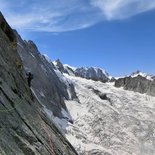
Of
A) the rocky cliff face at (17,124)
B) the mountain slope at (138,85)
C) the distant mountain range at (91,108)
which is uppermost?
the mountain slope at (138,85)

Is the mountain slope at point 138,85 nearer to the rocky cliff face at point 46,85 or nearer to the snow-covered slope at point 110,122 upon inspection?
the snow-covered slope at point 110,122

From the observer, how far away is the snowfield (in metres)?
60.3

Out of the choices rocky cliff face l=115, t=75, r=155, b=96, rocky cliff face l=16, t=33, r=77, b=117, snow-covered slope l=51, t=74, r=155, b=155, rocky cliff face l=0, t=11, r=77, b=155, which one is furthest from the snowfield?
rocky cliff face l=0, t=11, r=77, b=155

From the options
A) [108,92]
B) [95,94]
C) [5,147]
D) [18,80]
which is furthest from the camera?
[108,92]

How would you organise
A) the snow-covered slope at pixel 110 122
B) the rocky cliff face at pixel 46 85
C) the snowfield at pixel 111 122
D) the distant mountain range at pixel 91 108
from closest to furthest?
the distant mountain range at pixel 91 108
the snowfield at pixel 111 122
the snow-covered slope at pixel 110 122
the rocky cliff face at pixel 46 85

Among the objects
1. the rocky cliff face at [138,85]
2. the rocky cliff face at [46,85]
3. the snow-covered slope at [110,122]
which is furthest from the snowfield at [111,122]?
the rocky cliff face at [138,85]

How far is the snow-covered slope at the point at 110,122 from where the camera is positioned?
198 ft

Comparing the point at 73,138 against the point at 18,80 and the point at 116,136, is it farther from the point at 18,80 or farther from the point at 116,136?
the point at 18,80

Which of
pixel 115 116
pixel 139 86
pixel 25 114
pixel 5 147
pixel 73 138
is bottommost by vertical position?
pixel 5 147

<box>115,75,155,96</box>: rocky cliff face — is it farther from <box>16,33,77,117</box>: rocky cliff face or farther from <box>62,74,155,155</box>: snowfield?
<box>16,33,77,117</box>: rocky cliff face

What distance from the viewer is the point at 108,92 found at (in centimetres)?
9519

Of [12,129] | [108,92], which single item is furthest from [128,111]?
Result: [12,129]

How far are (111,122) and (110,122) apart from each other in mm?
228

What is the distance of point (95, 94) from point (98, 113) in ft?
45.0
